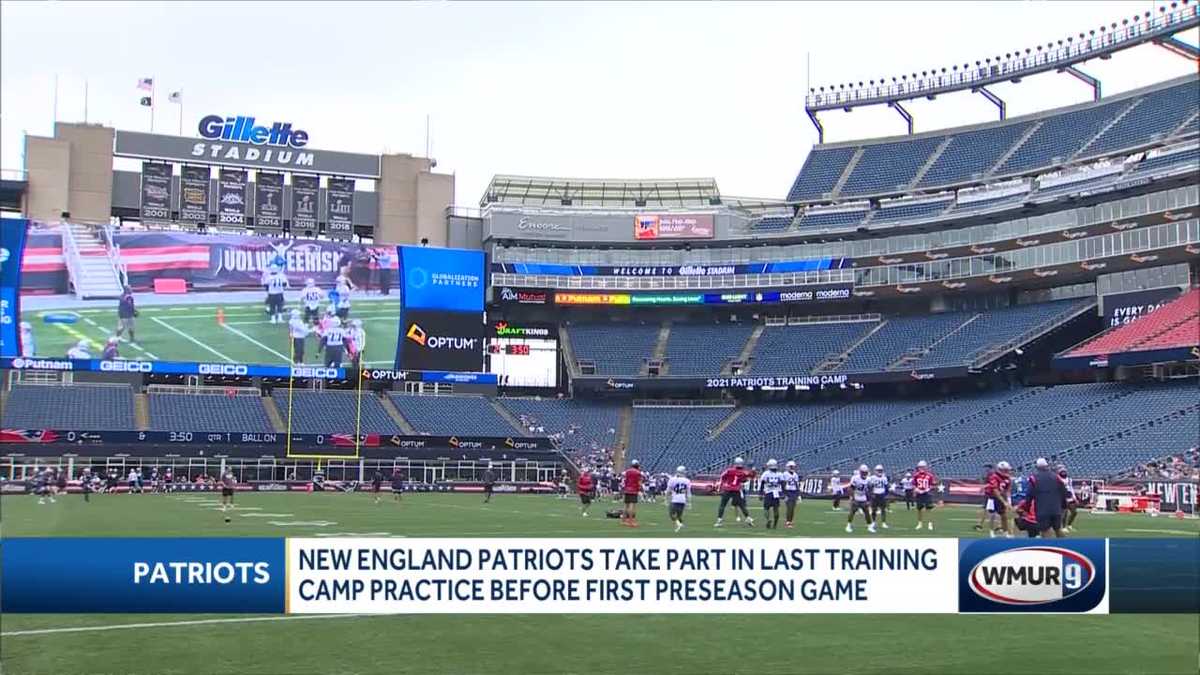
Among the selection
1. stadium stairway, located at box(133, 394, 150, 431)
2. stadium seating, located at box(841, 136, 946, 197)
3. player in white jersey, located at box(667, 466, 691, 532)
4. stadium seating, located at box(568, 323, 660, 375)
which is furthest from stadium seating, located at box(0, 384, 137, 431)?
stadium seating, located at box(841, 136, 946, 197)

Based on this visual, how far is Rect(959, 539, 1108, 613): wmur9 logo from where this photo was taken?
11805mm

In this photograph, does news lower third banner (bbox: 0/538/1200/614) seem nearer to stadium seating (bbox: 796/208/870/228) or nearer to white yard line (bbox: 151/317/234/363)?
white yard line (bbox: 151/317/234/363)

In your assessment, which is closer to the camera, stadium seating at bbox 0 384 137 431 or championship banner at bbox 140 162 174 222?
stadium seating at bbox 0 384 137 431

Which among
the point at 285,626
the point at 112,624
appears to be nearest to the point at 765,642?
the point at 285,626

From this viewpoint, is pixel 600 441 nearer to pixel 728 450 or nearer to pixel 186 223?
pixel 728 450

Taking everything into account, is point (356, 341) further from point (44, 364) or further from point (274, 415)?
point (44, 364)

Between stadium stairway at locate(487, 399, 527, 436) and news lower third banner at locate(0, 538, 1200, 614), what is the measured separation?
51579mm

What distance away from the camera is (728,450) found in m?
60.6

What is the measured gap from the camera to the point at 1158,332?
47.0m

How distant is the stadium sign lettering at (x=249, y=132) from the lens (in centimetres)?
6362

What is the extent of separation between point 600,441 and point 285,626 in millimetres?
54341

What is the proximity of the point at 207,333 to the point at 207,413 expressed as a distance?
440 centimetres

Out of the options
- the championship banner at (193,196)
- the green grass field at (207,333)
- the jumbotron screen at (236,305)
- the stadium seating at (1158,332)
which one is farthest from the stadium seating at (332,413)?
the stadium seating at (1158,332)

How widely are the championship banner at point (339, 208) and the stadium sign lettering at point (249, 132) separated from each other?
3213 mm
